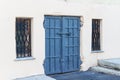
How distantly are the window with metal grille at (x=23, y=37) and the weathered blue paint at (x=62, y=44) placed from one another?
66 cm

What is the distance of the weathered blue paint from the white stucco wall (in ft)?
0.79

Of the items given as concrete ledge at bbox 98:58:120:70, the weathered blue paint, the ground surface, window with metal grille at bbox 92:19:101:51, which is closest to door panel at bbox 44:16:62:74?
the weathered blue paint

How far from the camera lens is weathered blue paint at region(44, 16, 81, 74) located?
31.8 ft

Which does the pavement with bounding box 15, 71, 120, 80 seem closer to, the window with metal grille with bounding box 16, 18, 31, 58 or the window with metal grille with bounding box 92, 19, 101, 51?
the window with metal grille with bounding box 16, 18, 31, 58

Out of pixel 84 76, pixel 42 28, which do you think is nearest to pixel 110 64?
pixel 84 76

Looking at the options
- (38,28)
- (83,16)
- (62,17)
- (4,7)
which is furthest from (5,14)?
(83,16)

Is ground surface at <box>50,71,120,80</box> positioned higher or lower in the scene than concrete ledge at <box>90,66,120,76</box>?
lower

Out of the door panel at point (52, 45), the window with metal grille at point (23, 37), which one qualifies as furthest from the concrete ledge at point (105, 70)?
the window with metal grille at point (23, 37)

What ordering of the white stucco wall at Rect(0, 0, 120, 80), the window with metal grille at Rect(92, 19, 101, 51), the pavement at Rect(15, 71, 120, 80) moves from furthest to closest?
the window with metal grille at Rect(92, 19, 101, 51), the pavement at Rect(15, 71, 120, 80), the white stucco wall at Rect(0, 0, 120, 80)

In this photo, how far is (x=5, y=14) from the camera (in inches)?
333

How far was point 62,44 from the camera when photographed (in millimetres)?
10031

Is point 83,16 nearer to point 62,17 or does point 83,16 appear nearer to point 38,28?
point 62,17

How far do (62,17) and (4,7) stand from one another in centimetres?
238

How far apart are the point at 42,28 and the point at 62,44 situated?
3.58ft
